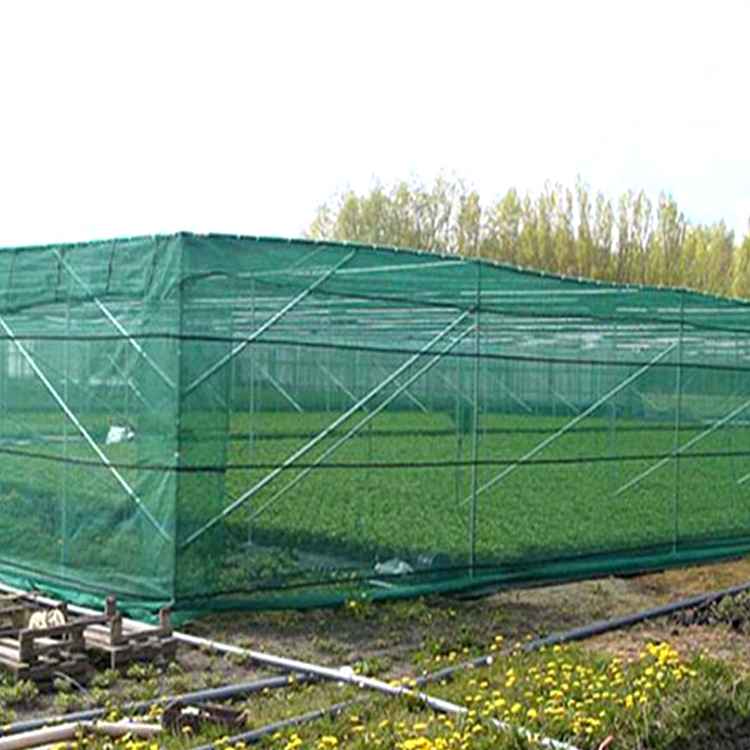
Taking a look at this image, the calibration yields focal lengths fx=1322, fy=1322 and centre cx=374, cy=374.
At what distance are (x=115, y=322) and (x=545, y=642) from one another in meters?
3.78

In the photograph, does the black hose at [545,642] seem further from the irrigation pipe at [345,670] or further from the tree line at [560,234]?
the tree line at [560,234]

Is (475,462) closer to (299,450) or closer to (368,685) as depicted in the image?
(299,450)

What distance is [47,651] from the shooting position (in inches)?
302

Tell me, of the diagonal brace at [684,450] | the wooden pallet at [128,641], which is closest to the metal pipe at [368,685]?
the wooden pallet at [128,641]

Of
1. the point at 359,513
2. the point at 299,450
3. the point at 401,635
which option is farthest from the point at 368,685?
the point at 359,513

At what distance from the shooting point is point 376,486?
13992 mm

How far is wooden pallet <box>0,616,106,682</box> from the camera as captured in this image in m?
7.43

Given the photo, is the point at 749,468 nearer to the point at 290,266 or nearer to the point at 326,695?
the point at 290,266

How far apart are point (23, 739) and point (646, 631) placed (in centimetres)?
506

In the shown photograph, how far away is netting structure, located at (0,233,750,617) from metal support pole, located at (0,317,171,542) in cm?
2

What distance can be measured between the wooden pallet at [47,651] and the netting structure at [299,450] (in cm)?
122

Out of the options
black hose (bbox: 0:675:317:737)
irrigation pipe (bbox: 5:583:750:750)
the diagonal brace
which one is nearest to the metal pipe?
irrigation pipe (bbox: 5:583:750:750)

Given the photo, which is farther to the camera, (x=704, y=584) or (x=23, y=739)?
(x=704, y=584)

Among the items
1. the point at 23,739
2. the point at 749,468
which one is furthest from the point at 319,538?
the point at 749,468
